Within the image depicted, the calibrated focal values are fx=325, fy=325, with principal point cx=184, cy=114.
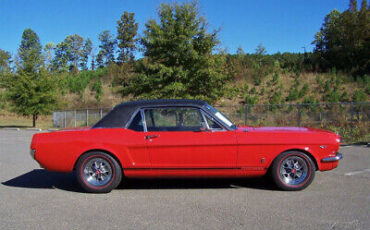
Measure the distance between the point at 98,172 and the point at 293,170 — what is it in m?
3.15

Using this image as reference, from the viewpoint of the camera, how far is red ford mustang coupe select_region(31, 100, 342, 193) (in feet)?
16.8

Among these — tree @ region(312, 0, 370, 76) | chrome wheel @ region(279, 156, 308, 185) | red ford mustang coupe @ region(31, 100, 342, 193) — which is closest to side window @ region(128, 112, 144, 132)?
red ford mustang coupe @ region(31, 100, 342, 193)

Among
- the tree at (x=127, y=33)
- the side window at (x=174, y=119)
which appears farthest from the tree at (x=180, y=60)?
the tree at (x=127, y=33)

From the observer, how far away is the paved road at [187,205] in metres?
3.88

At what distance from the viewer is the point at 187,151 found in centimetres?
512

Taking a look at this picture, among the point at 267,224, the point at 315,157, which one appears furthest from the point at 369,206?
the point at 267,224

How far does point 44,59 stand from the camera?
98.3ft

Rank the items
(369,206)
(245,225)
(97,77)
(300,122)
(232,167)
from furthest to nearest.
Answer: (97,77) < (300,122) < (232,167) < (369,206) < (245,225)

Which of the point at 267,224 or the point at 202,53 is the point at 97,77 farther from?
the point at 267,224

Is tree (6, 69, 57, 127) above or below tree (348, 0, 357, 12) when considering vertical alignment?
below

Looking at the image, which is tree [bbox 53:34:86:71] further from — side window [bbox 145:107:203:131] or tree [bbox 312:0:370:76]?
side window [bbox 145:107:203:131]

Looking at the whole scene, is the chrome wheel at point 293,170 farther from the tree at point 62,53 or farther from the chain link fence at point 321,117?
the tree at point 62,53

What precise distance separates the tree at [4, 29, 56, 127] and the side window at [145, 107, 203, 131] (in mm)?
24521

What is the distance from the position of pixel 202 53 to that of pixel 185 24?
189 centimetres
